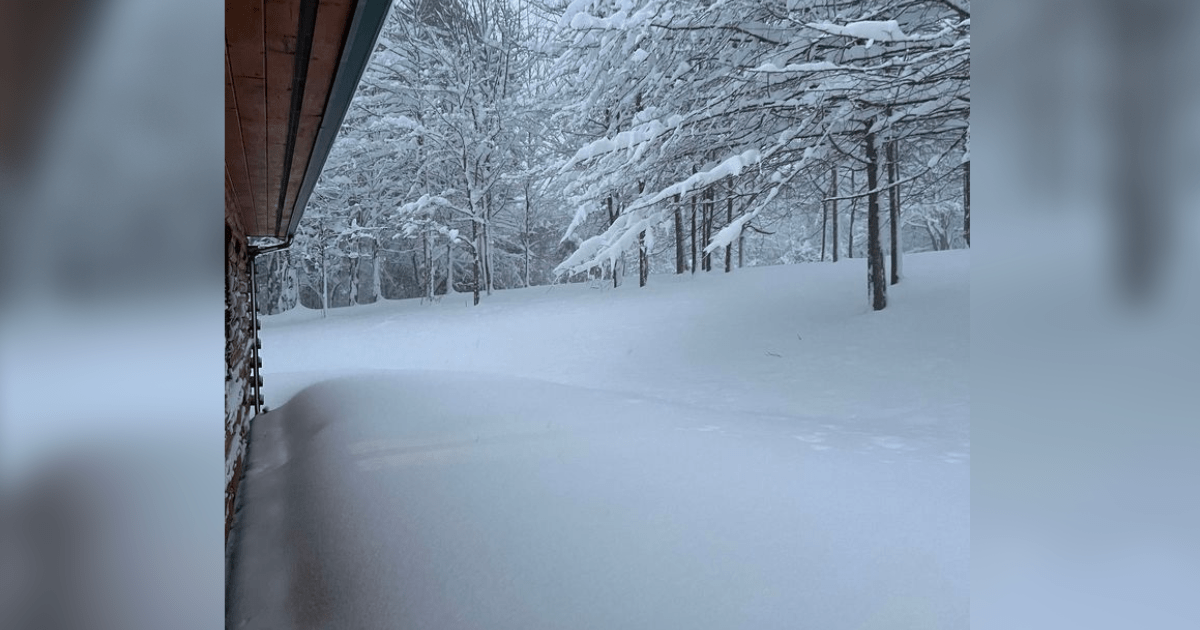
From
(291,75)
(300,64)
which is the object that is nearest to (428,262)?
(291,75)

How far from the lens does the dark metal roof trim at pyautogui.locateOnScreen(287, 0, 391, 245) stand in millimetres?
1438

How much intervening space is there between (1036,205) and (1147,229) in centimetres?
15

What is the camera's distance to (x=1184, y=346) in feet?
3.18

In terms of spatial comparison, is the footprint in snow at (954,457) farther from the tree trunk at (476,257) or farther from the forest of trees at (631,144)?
the tree trunk at (476,257)

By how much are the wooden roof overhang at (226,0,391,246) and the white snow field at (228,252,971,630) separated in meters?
1.56

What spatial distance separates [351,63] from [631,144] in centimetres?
530

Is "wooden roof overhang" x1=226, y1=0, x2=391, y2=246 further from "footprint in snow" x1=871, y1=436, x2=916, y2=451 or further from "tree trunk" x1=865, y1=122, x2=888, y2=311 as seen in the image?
"tree trunk" x1=865, y1=122, x2=888, y2=311

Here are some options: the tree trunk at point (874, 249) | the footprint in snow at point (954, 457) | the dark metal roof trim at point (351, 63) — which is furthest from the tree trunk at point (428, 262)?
the dark metal roof trim at point (351, 63)

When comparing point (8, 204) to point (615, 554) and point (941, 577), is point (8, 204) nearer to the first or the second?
A: point (615, 554)

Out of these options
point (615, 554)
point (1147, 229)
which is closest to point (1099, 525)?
point (1147, 229)

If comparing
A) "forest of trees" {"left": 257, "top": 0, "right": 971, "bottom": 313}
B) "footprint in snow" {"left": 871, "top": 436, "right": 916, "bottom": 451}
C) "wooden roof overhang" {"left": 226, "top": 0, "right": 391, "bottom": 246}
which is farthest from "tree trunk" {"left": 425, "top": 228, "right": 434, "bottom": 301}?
"wooden roof overhang" {"left": 226, "top": 0, "right": 391, "bottom": 246}

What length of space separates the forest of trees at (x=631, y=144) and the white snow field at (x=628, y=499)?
5.73ft

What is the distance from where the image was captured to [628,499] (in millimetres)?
3242

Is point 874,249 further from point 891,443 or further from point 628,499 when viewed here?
point 628,499
